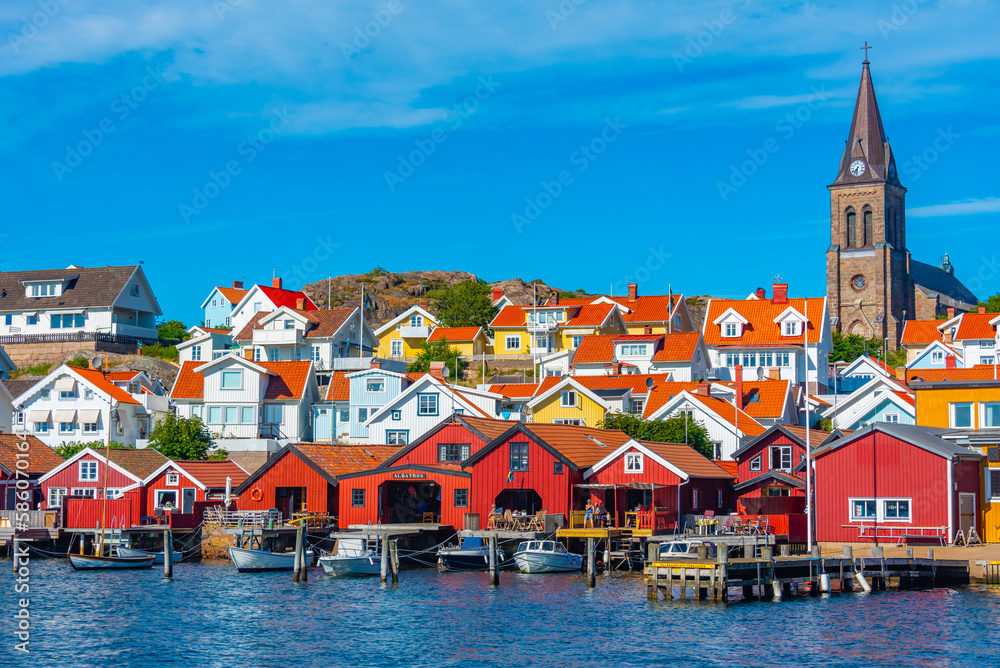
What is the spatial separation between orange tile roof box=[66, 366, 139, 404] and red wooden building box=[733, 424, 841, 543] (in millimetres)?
42220

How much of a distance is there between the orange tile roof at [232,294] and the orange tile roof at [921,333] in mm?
71317

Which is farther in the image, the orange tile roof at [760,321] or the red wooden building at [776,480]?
the orange tile roof at [760,321]

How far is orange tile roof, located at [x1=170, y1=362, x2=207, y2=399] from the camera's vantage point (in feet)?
295

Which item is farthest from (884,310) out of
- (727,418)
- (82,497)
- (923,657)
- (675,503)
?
(923,657)

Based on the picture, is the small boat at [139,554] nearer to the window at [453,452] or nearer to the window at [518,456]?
the window at [453,452]

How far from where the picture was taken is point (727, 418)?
7894cm

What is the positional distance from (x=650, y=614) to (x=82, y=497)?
3936cm

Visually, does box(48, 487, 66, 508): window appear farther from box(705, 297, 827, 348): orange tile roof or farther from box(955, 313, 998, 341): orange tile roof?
box(955, 313, 998, 341): orange tile roof

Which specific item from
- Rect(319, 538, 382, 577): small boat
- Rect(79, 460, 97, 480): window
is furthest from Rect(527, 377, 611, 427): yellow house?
Rect(79, 460, 97, 480): window

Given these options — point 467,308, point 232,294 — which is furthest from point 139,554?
point 232,294

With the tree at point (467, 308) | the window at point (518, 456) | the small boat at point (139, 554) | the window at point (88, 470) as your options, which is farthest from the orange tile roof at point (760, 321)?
the small boat at point (139, 554)

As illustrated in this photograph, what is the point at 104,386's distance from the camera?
8750 cm

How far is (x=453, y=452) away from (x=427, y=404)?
11.1 meters

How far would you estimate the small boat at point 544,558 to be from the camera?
2280 inches
